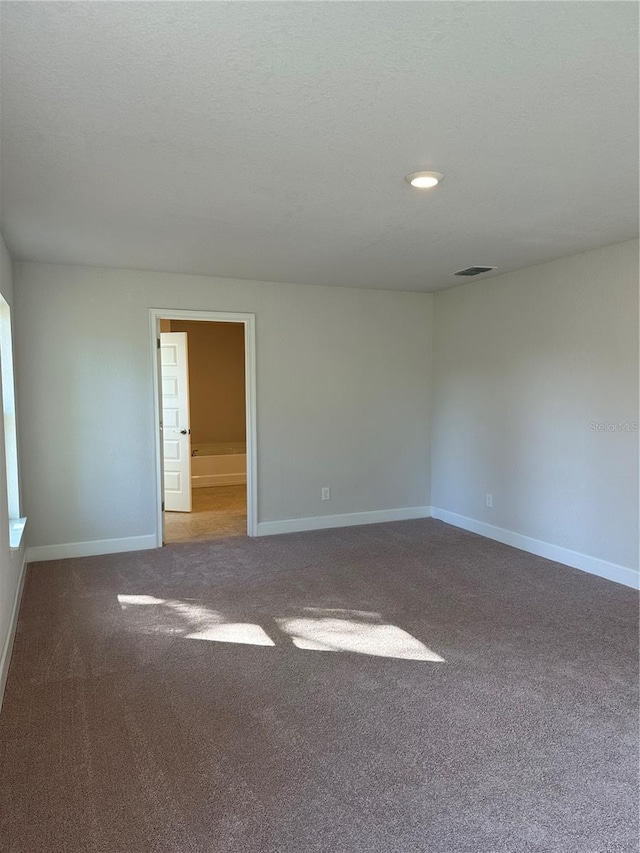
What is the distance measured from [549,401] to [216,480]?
17.5 ft

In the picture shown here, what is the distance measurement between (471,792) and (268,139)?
8.47ft

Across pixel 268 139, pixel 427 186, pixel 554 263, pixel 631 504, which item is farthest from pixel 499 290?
pixel 268 139

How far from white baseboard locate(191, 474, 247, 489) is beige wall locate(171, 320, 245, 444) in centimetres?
89

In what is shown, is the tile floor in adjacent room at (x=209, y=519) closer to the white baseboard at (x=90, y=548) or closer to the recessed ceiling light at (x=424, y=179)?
the white baseboard at (x=90, y=548)

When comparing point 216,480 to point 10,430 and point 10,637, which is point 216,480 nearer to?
point 10,430

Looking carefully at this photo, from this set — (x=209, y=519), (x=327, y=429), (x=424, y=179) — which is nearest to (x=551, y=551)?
(x=327, y=429)

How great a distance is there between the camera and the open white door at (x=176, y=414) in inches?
251

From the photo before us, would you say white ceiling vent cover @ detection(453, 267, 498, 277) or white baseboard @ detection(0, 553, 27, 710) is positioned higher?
white ceiling vent cover @ detection(453, 267, 498, 277)

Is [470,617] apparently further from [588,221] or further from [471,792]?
[588,221]

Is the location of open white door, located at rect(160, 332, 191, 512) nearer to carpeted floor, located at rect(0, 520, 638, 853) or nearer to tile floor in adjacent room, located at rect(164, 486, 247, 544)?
tile floor in adjacent room, located at rect(164, 486, 247, 544)

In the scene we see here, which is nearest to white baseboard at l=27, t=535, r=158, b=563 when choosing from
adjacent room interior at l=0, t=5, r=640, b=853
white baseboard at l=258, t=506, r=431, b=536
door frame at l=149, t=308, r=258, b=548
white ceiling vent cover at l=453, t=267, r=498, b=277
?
adjacent room interior at l=0, t=5, r=640, b=853

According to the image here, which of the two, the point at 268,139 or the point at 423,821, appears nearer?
the point at 423,821

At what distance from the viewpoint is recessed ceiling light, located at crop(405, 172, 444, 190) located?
258 centimetres

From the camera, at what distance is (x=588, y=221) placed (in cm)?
339
